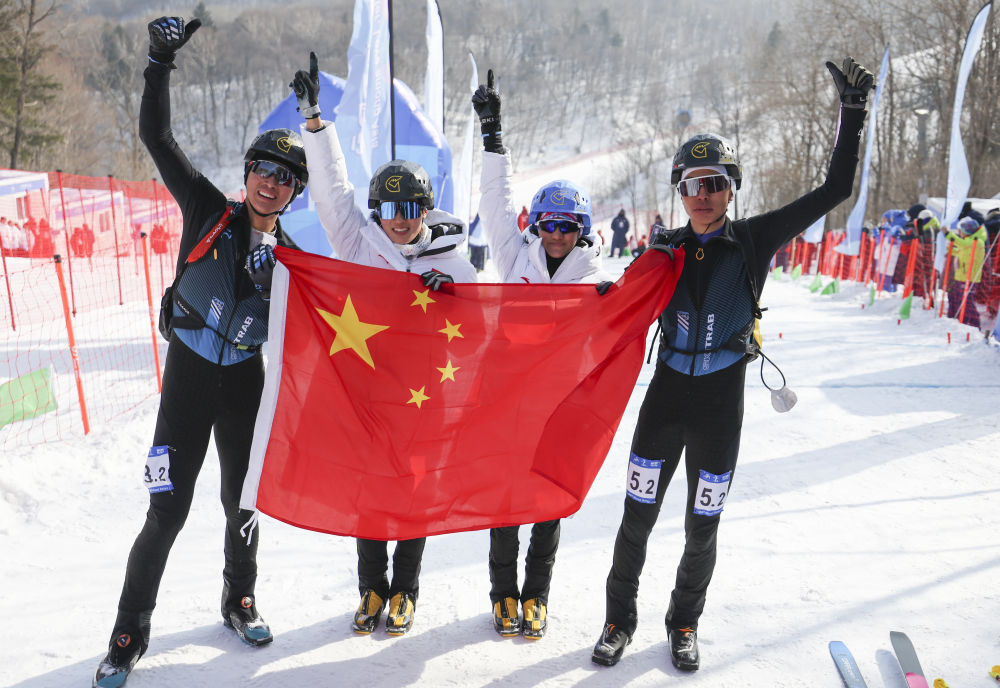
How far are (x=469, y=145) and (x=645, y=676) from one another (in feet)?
48.0

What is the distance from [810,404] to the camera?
323 inches

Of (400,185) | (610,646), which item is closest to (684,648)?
(610,646)

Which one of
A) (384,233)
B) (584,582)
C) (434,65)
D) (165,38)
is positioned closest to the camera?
(165,38)

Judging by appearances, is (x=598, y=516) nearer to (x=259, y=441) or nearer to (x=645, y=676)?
(x=645, y=676)

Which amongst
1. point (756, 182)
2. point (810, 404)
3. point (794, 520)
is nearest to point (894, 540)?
point (794, 520)

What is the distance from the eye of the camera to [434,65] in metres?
11.1

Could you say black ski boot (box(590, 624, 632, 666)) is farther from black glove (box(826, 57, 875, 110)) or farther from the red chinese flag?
black glove (box(826, 57, 875, 110))

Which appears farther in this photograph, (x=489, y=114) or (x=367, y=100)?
(x=367, y=100)

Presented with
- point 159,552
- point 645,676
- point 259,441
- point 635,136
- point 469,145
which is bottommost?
point 645,676

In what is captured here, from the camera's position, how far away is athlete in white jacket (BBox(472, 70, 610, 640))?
3.69m

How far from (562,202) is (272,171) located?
138cm

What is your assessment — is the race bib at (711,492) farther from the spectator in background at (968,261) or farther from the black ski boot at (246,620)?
the spectator in background at (968,261)

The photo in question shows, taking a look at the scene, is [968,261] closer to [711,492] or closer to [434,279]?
[711,492]

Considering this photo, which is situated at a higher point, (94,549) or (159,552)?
(159,552)
